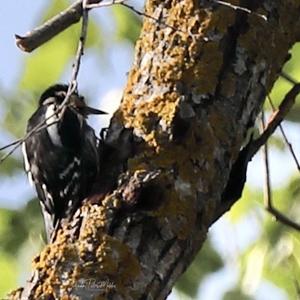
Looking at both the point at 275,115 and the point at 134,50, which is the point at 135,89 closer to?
the point at 134,50

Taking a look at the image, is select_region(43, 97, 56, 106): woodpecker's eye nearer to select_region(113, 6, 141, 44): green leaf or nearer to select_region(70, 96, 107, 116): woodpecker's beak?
select_region(70, 96, 107, 116): woodpecker's beak

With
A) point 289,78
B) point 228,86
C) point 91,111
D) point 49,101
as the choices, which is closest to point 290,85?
point 289,78

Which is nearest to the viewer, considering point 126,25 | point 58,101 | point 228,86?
point 228,86

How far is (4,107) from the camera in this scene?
2.20 m

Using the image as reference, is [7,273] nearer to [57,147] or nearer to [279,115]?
[57,147]

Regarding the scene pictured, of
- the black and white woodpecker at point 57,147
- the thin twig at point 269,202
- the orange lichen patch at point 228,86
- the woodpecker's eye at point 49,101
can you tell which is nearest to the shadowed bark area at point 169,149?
the orange lichen patch at point 228,86

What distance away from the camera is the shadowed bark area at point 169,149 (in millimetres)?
1813

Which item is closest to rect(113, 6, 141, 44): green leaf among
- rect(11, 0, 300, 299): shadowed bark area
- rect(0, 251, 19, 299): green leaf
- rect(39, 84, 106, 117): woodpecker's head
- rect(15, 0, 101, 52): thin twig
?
rect(11, 0, 300, 299): shadowed bark area

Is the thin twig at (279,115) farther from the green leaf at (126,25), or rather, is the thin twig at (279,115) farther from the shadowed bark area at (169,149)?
the green leaf at (126,25)

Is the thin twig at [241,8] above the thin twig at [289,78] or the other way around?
above

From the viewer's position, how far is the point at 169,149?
1.98m

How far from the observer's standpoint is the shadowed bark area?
5.95 ft

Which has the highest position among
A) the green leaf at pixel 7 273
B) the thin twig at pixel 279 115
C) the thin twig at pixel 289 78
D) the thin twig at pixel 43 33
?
the thin twig at pixel 43 33

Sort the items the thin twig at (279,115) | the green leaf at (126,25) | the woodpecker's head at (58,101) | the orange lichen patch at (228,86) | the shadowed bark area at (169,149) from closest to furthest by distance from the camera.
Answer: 1. the shadowed bark area at (169,149)
2. the orange lichen patch at (228,86)
3. the thin twig at (279,115)
4. the green leaf at (126,25)
5. the woodpecker's head at (58,101)
